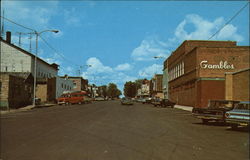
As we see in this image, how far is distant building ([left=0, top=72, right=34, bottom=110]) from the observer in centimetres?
3209

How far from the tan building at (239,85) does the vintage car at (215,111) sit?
10210 mm

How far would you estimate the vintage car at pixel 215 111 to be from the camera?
14.9 m

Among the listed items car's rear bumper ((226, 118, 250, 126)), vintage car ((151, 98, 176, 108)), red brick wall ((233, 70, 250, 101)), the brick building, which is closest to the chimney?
vintage car ((151, 98, 176, 108))

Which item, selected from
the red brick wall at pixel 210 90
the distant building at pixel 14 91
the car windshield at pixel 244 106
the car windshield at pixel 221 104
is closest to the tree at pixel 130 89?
the distant building at pixel 14 91

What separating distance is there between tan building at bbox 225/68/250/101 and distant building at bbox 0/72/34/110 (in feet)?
83.9

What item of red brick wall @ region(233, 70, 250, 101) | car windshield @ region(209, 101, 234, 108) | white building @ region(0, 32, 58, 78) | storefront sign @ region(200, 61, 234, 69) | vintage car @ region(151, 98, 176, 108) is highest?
white building @ region(0, 32, 58, 78)

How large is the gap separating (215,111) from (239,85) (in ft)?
44.1

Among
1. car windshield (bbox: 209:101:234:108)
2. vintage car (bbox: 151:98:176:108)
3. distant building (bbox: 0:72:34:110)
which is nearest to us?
car windshield (bbox: 209:101:234:108)

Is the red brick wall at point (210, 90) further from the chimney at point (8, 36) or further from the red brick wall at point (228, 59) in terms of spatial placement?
the chimney at point (8, 36)

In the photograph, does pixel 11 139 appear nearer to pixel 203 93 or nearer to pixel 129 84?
pixel 203 93

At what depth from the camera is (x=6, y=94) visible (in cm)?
3219

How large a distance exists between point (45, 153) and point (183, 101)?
42.0 m

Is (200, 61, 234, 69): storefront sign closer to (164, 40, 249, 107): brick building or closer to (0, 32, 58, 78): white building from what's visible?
(164, 40, 249, 107): brick building

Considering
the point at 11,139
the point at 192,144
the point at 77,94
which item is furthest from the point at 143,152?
the point at 77,94
